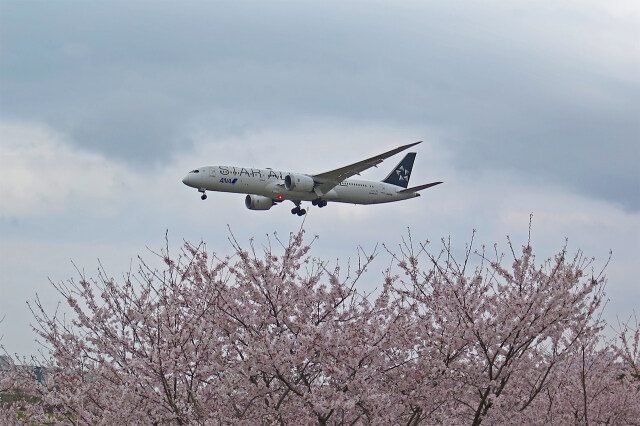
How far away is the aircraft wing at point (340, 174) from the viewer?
143 feet

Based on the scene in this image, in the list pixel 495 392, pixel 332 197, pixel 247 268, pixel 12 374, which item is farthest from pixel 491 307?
pixel 332 197

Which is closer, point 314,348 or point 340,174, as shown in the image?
point 314,348

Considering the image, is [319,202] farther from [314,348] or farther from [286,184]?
[314,348]

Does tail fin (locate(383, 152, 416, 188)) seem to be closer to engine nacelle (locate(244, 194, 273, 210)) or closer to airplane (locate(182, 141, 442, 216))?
airplane (locate(182, 141, 442, 216))

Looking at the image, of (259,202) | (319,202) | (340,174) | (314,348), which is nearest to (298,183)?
(340,174)

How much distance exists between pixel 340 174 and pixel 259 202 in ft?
19.2

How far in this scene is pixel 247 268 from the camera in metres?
11.4

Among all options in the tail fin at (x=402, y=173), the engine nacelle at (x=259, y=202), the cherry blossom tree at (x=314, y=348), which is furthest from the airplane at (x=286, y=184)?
the cherry blossom tree at (x=314, y=348)

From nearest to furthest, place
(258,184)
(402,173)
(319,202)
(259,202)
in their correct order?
(258,184) < (259,202) < (319,202) < (402,173)

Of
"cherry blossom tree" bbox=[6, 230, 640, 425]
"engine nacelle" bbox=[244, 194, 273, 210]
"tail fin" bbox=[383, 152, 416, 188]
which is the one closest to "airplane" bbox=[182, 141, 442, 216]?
"engine nacelle" bbox=[244, 194, 273, 210]

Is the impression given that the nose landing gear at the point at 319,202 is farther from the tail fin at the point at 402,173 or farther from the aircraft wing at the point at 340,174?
the tail fin at the point at 402,173

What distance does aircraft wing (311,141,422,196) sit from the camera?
43606 mm

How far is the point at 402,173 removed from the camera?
63.5m

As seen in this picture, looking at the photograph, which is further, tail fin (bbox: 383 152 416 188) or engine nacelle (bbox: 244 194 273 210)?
tail fin (bbox: 383 152 416 188)
